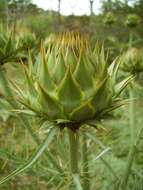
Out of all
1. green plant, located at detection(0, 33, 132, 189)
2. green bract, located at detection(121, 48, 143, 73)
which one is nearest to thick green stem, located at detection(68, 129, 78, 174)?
green plant, located at detection(0, 33, 132, 189)

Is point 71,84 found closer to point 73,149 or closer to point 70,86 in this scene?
point 70,86

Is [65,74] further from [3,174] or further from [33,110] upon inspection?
[3,174]

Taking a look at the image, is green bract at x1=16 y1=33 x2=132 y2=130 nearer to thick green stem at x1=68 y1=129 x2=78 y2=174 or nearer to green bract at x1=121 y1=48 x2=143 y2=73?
thick green stem at x1=68 y1=129 x2=78 y2=174

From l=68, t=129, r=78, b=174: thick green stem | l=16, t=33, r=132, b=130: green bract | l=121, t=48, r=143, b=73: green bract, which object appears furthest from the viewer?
l=121, t=48, r=143, b=73: green bract

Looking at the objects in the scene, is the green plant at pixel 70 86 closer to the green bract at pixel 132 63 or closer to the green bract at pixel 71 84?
the green bract at pixel 71 84

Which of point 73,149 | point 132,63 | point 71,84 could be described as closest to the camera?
point 71,84

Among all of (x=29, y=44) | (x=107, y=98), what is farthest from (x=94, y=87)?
(x=29, y=44)

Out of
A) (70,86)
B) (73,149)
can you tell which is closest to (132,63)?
(73,149)

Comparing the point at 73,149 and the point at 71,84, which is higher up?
the point at 71,84

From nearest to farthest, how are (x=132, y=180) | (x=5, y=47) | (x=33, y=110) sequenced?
(x=33, y=110), (x=5, y=47), (x=132, y=180)
